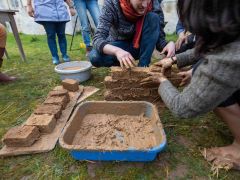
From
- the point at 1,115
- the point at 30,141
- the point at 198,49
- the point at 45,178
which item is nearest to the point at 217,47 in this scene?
the point at 198,49

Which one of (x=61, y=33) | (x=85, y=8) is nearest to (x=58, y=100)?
(x=61, y=33)

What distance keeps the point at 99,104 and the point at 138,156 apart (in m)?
0.67

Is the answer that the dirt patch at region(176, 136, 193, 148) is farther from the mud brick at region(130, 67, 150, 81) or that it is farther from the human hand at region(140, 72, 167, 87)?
the mud brick at region(130, 67, 150, 81)

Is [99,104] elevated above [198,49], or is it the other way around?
[198,49]

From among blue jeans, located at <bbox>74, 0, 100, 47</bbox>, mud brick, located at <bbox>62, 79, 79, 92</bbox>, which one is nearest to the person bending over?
mud brick, located at <bbox>62, 79, 79, 92</bbox>

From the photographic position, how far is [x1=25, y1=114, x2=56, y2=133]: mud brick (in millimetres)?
1884

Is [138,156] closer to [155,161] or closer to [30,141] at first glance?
[155,161]

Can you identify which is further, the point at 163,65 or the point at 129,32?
the point at 129,32

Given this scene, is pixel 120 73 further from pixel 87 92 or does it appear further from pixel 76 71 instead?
pixel 76 71

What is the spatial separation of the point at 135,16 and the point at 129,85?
67cm

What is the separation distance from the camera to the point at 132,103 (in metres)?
1.99

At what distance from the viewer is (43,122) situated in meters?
1.92

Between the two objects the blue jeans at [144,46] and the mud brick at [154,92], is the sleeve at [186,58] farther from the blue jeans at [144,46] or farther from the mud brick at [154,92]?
Result: the blue jeans at [144,46]

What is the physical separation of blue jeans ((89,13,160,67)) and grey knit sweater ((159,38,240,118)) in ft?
3.79
